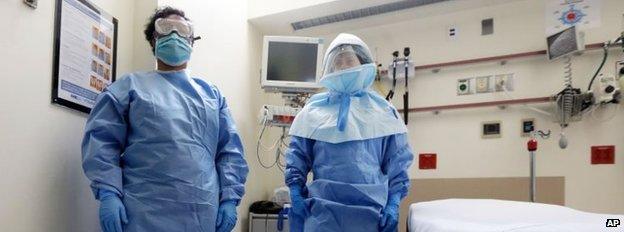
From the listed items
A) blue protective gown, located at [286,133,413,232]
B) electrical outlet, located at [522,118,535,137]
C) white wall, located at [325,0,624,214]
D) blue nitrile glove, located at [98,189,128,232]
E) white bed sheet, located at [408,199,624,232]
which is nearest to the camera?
white bed sheet, located at [408,199,624,232]

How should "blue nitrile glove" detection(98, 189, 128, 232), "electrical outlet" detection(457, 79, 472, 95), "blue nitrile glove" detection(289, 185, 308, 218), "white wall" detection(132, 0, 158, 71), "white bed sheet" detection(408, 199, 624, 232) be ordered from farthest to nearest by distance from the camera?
"electrical outlet" detection(457, 79, 472, 95)
"white wall" detection(132, 0, 158, 71)
"blue nitrile glove" detection(289, 185, 308, 218)
"blue nitrile glove" detection(98, 189, 128, 232)
"white bed sheet" detection(408, 199, 624, 232)

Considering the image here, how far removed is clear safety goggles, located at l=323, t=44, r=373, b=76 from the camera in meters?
1.85

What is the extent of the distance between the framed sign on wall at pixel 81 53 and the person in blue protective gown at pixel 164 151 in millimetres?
249

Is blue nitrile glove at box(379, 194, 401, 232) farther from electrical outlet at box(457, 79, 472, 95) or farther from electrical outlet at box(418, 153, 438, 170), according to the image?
electrical outlet at box(457, 79, 472, 95)

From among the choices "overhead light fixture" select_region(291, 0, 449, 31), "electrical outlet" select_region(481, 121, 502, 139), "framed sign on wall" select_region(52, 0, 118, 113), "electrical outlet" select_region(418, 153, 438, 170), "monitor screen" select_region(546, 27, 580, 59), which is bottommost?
"electrical outlet" select_region(418, 153, 438, 170)

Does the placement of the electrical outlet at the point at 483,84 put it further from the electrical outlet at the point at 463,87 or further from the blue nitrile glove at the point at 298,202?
the blue nitrile glove at the point at 298,202

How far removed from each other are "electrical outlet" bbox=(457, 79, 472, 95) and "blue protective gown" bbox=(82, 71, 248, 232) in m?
1.83

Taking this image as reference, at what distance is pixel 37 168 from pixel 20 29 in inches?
20.3

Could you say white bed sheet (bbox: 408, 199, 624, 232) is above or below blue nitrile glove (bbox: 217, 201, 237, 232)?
above

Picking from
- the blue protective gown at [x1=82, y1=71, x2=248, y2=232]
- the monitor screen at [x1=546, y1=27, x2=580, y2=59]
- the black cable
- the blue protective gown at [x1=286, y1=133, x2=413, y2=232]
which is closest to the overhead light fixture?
the monitor screen at [x1=546, y1=27, x2=580, y2=59]

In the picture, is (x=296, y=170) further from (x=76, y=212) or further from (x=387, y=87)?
(x=387, y=87)

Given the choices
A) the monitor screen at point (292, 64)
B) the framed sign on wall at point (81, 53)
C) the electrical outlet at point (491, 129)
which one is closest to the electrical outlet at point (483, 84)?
the electrical outlet at point (491, 129)

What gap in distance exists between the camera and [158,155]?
155cm

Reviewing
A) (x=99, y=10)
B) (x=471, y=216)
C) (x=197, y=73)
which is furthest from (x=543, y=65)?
(x=99, y=10)
